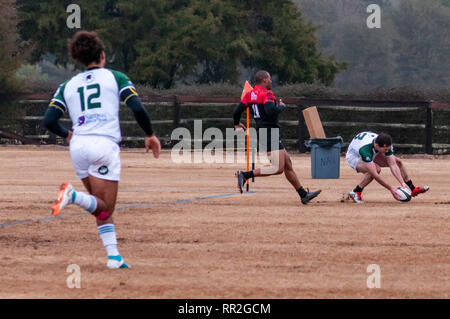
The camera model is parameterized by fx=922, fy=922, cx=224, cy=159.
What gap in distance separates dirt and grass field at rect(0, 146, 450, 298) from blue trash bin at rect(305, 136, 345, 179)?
1.78 m

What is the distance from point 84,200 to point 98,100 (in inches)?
33.4

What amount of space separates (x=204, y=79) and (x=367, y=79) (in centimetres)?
4167

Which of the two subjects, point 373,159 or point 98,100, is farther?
point 373,159

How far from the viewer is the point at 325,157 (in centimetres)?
1927

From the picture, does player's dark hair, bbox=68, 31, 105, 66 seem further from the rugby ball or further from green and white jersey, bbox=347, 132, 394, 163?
the rugby ball

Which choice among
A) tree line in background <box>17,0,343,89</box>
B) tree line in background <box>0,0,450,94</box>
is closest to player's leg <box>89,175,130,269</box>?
tree line in background <box>0,0,450,94</box>

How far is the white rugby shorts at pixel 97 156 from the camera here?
24.8 ft

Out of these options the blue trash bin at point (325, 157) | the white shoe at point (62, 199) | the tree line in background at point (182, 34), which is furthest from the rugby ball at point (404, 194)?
the tree line in background at point (182, 34)

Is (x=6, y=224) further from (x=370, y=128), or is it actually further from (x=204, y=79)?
(x=204, y=79)

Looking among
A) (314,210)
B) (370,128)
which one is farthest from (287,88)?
(314,210)

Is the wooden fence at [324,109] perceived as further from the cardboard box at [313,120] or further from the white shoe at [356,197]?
the white shoe at [356,197]

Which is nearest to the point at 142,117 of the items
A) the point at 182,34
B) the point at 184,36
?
the point at 184,36

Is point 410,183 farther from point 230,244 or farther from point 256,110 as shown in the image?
point 230,244

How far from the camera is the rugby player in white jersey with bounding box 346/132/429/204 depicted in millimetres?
13438
